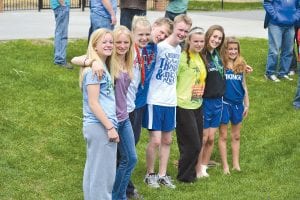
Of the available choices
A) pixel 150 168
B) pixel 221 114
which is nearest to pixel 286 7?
pixel 221 114

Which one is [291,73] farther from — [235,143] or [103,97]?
[103,97]

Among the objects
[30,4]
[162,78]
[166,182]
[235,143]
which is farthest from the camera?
[30,4]

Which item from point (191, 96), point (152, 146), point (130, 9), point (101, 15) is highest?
point (130, 9)

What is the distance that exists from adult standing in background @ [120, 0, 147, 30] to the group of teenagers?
2.75m

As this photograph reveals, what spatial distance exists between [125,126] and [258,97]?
199 inches

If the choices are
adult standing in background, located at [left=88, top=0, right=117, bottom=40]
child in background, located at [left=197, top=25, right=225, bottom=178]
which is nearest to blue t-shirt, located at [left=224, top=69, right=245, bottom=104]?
child in background, located at [left=197, top=25, right=225, bottom=178]

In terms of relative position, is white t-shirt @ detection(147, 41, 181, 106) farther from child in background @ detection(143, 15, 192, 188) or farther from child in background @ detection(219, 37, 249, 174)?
child in background @ detection(219, 37, 249, 174)

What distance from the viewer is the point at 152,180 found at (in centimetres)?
706

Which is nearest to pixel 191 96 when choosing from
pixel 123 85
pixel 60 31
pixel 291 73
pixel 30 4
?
pixel 123 85

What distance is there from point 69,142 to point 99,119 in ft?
9.38

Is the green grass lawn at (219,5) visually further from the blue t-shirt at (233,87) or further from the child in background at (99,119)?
the child in background at (99,119)

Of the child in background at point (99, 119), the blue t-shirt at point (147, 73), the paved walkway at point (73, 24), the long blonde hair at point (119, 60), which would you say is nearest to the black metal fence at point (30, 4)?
the paved walkway at point (73, 24)

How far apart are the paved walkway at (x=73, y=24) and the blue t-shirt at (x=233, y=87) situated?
6.33 metres

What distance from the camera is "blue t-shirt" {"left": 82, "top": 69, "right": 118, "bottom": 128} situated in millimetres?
5480
